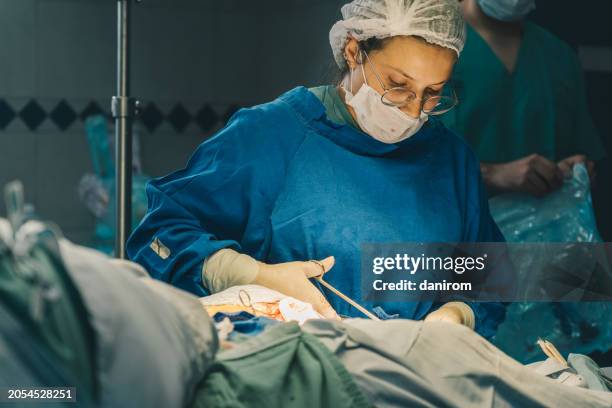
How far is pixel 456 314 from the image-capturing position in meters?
2.32

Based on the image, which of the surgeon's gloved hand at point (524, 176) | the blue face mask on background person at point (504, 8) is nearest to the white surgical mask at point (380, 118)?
the surgeon's gloved hand at point (524, 176)

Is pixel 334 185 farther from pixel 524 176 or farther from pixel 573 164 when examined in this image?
pixel 573 164

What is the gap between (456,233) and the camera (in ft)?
8.18

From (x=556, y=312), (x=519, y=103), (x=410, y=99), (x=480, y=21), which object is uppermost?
(x=480, y=21)

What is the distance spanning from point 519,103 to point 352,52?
3.61ft

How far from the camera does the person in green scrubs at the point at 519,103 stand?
3359 mm

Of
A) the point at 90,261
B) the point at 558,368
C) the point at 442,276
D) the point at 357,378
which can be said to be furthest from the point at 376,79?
the point at 90,261

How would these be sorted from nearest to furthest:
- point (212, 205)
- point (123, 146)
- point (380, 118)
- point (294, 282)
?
point (294, 282)
point (212, 205)
point (380, 118)
point (123, 146)

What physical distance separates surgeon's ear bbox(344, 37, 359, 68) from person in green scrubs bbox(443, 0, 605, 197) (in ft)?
2.64

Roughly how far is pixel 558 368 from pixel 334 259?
603 millimetres

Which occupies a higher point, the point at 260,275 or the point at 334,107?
the point at 334,107

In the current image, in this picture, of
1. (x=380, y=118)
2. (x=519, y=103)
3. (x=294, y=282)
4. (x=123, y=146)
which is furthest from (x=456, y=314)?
(x=519, y=103)

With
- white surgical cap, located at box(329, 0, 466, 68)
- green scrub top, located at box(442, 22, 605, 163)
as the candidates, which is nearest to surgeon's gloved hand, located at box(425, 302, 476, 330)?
white surgical cap, located at box(329, 0, 466, 68)

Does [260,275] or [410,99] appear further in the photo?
[410,99]
